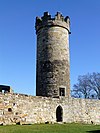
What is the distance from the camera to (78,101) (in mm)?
21891

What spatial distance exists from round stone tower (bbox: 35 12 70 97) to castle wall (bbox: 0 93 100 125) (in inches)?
68.8

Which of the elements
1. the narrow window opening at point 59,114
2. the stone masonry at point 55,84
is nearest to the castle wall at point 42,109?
the stone masonry at point 55,84

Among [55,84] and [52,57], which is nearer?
[55,84]

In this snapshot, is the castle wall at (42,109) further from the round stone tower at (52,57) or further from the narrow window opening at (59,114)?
the round stone tower at (52,57)

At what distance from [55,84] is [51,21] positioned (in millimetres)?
5534

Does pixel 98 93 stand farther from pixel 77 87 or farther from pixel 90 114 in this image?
pixel 90 114

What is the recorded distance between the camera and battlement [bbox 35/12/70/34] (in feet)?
77.9

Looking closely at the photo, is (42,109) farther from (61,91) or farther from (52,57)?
(52,57)

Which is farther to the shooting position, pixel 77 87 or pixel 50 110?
pixel 77 87

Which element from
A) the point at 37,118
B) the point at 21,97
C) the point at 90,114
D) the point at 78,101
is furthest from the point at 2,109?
the point at 90,114

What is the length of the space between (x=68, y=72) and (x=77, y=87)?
78.2ft

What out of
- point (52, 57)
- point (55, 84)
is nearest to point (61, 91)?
point (55, 84)

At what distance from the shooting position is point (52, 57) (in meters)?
22.9

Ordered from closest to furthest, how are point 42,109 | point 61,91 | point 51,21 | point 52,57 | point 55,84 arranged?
point 42,109 → point 55,84 → point 61,91 → point 52,57 → point 51,21
